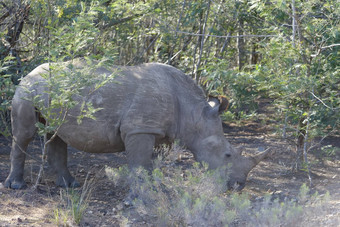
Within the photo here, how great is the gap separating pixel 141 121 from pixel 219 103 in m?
1.19

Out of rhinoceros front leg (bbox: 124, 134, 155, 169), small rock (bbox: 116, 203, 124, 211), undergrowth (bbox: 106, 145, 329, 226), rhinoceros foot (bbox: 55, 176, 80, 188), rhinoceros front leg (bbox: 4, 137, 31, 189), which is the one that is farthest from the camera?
rhinoceros foot (bbox: 55, 176, 80, 188)

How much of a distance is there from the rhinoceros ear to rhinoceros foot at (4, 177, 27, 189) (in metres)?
2.75

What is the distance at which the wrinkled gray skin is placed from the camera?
6.63 metres

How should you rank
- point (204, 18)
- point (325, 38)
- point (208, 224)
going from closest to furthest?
→ point (208, 224) → point (325, 38) → point (204, 18)

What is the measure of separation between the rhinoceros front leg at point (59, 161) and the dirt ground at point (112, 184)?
0.54ft

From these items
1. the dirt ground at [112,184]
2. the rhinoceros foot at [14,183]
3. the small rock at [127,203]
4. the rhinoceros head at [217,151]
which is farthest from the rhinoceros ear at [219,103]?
the rhinoceros foot at [14,183]

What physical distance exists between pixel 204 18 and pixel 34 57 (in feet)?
12.1

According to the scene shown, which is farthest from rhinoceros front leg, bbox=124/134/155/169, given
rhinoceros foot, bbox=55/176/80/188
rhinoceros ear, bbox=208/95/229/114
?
rhinoceros foot, bbox=55/176/80/188

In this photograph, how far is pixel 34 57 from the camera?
8.70m

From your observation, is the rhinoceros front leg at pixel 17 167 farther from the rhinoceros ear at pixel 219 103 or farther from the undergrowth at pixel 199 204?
the rhinoceros ear at pixel 219 103

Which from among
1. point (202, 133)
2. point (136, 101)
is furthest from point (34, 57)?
point (202, 133)

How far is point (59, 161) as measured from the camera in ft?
25.1

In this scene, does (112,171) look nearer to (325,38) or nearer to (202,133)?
(202,133)

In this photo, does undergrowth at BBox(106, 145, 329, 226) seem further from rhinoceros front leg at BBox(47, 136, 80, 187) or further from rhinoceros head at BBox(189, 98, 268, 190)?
rhinoceros front leg at BBox(47, 136, 80, 187)
